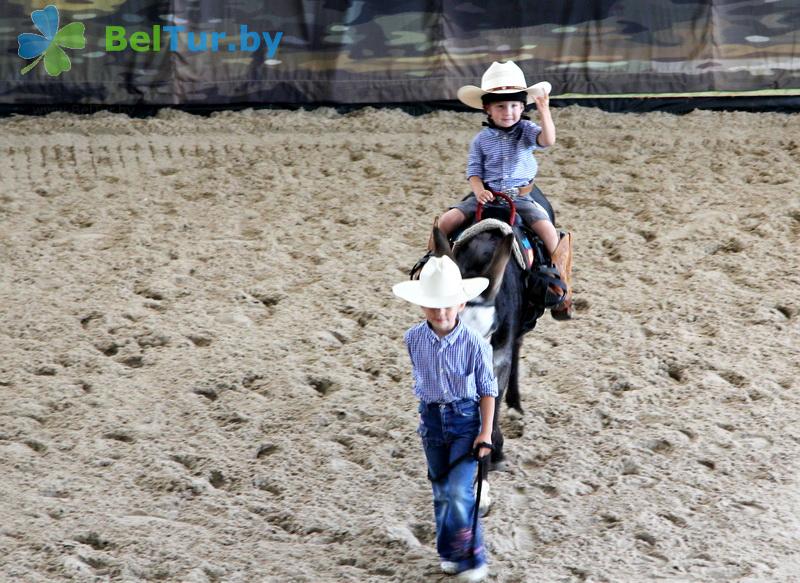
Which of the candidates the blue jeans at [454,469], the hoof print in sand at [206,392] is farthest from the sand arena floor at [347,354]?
the blue jeans at [454,469]

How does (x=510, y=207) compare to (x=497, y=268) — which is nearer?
(x=497, y=268)

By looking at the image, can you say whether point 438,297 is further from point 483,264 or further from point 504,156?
point 504,156

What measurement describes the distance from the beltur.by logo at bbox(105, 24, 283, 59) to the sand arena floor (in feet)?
2.19

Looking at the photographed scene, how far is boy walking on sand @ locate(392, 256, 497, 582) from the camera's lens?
423 centimetres

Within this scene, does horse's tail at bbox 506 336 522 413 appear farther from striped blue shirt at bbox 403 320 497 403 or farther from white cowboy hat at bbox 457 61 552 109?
striped blue shirt at bbox 403 320 497 403

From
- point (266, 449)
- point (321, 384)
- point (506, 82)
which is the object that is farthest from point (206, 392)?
point (506, 82)

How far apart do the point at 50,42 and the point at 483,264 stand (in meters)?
7.21

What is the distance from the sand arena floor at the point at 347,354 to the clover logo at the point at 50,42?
527mm

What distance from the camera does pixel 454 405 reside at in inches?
169

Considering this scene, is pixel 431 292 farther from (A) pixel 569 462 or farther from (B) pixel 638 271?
(B) pixel 638 271

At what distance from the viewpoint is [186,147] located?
997 cm

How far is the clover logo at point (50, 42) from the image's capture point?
10484mm

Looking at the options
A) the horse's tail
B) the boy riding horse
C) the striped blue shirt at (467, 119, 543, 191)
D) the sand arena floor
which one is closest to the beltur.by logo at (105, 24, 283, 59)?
the sand arena floor

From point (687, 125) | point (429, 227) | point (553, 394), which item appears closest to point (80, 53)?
point (429, 227)
